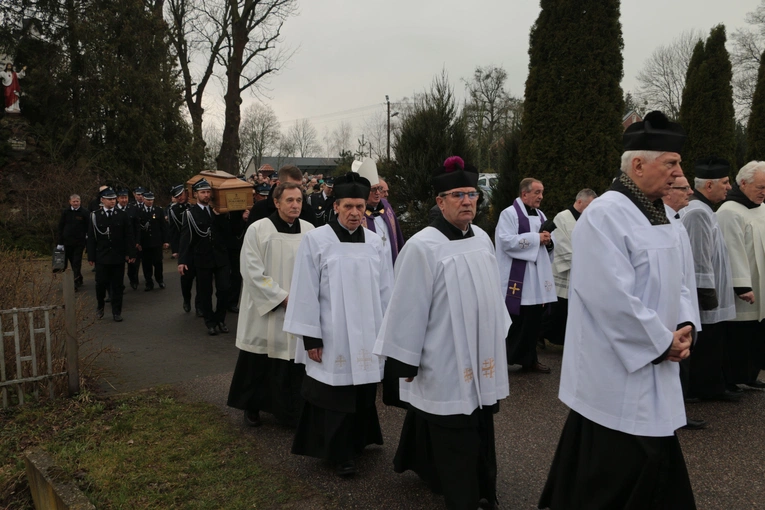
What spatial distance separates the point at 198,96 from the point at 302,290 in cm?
2544

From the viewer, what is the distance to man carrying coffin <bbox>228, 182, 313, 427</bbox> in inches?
202

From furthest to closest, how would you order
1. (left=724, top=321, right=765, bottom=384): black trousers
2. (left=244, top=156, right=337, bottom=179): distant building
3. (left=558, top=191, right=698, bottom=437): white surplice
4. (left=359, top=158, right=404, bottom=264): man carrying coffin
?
(left=244, top=156, right=337, bottom=179): distant building
(left=359, top=158, right=404, bottom=264): man carrying coffin
(left=724, top=321, right=765, bottom=384): black trousers
(left=558, top=191, right=698, bottom=437): white surplice

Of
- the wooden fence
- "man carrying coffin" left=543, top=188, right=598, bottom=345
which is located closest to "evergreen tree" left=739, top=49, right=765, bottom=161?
"man carrying coffin" left=543, top=188, right=598, bottom=345

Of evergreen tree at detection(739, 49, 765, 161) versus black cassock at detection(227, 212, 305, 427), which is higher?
evergreen tree at detection(739, 49, 765, 161)

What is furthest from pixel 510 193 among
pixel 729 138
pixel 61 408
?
pixel 61 408

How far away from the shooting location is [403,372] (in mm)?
3475

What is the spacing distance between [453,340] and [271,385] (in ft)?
7.57

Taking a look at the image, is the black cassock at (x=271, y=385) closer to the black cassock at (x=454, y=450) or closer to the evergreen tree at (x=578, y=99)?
the black cassock at (x=454, y=450)

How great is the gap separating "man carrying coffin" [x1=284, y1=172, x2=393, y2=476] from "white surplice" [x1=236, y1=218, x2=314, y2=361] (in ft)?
2.08

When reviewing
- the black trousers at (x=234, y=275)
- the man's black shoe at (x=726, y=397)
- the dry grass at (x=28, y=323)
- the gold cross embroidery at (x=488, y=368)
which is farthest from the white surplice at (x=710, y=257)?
the black trousers at (x=234, y=275)

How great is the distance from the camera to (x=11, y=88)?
20.4m

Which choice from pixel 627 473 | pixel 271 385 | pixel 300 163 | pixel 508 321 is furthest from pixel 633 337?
pixel 300 163

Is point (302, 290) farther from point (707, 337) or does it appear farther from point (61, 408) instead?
point (707, 337)

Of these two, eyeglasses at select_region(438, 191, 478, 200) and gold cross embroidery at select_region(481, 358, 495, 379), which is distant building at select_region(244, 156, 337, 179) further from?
gold cross embroidery at select_region(481, 358, 495, 379)
